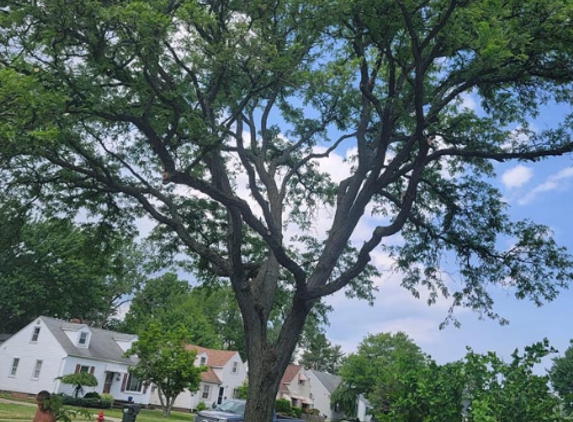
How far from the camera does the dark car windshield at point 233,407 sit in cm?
1845

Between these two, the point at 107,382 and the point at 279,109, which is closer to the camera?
the point at 279,109

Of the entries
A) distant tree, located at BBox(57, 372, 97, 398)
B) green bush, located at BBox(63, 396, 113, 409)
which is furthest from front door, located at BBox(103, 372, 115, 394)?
green bush, located at BBox(63, 396, 113, 409)

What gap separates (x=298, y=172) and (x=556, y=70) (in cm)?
737

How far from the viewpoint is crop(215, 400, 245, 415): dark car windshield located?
→ 18.5m

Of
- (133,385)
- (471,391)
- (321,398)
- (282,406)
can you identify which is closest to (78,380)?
(133,385)

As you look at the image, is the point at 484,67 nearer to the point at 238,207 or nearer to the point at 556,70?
the point at 556,70

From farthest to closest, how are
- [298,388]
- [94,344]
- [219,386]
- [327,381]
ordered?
1. [327,381]
2. [298,388]
3. [219,386]
4. [94,344]

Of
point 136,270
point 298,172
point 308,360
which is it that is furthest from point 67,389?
point 308,360

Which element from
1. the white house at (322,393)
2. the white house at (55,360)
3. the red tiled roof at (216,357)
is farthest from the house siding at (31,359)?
the white house at (322,393)

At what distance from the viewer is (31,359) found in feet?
114

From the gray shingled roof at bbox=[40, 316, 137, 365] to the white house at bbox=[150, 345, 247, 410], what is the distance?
21.0ft

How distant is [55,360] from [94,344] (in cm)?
370

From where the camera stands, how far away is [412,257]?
14500 mm

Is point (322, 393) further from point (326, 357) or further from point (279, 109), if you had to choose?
point (279, 109)
